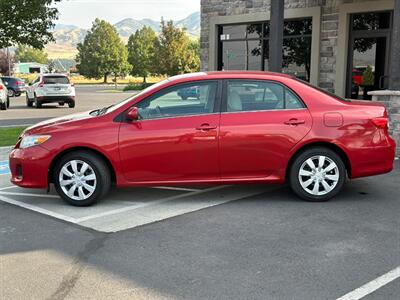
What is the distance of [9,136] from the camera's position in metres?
11.7

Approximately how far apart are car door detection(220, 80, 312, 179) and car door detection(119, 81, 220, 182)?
0.16 metres

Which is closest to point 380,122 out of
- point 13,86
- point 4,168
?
point 4,168

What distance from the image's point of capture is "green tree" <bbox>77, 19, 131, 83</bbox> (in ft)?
213

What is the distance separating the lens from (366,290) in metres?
3.71

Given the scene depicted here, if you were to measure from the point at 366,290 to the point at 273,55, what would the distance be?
26.5ft

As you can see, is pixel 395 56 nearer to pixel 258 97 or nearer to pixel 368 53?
pixel 368 53

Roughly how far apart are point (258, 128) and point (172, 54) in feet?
139

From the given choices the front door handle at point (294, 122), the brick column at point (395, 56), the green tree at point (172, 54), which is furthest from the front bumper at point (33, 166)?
the green tree at point (172, 54)

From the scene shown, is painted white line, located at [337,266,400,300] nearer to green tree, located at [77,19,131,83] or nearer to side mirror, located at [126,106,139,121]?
side mirror, located at [126,106,139,121]

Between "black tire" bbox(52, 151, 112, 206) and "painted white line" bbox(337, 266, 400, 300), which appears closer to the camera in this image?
"painted white line" bbox(337, 266, 400, 300)

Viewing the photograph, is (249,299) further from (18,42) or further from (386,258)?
(18,42)

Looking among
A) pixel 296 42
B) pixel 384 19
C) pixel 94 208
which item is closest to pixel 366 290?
pixel 94 208

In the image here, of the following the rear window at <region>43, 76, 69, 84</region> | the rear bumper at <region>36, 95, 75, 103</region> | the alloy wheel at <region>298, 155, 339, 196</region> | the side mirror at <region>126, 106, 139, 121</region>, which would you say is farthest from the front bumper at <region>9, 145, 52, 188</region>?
the rear window at <region>43, 76, 69, 84</region>

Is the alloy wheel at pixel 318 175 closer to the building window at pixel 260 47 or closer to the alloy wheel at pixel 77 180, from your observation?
the alloy wheel at pixel 77 180
